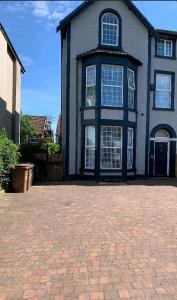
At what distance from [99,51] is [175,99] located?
583 centimetres

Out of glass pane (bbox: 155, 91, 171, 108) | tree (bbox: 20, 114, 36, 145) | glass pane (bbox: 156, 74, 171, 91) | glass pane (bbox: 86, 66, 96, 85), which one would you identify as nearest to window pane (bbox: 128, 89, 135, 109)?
glass pane (bbox: 155, 91, 171, 108)

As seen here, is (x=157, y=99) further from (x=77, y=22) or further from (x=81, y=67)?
(x=77, y=22)

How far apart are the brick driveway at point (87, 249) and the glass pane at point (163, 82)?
35.4ft

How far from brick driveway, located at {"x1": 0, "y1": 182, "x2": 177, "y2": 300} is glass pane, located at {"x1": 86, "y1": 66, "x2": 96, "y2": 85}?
29.2 feet

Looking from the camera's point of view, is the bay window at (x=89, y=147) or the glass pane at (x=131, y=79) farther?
the glass pane at (x=131, y=79)

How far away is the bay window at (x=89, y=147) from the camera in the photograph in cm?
1814

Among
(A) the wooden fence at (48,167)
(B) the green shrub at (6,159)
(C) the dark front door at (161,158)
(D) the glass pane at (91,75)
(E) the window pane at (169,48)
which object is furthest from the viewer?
(E) the window pane at (169,48)

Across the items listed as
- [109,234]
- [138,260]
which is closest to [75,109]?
[109,234]

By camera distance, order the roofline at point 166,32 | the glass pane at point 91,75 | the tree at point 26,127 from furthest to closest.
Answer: the tree at point 26,127
the roofline at point 166,32
the glass pane at point 91,75

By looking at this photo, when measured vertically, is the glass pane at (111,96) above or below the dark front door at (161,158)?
above

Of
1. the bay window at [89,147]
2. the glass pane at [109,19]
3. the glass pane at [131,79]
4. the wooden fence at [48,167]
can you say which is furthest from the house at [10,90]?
the glass pane at [131,79]

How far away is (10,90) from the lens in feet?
70.3

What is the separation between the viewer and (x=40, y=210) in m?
9.66

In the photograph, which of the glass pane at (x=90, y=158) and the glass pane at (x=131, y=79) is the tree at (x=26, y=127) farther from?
the glass pane at (x=131, y=79)
